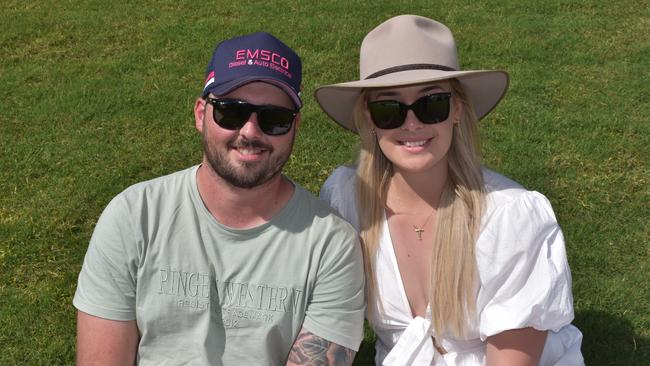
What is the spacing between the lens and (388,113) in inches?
125

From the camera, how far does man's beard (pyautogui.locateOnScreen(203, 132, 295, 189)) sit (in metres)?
2.94

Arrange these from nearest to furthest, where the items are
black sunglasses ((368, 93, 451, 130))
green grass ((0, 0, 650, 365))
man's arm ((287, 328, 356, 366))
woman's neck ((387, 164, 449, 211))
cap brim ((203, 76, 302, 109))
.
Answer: cap brim ((203, 76, 302, 109))
man's arm ((287, 328, 356, 366))
black sunglasses ((368, 93, 451, 130))
woman's neck ((387, 164, 449, 211))
green grass ((0, 0, 650, 365))

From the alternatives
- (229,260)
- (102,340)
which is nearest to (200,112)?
(229,260)

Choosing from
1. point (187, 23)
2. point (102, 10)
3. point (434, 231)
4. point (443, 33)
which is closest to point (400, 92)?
point (443, 33)

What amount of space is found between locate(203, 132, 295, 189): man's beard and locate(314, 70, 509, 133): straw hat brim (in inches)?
20.1

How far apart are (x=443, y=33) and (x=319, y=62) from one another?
438cm

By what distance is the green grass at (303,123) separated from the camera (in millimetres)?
4754

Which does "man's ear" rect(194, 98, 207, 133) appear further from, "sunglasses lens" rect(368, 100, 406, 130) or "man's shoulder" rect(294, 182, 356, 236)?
"sunglasses lens" rect(368, 100, 406, 130)

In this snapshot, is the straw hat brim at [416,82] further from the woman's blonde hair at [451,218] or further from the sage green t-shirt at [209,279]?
the sage green t-shirt at [209,279]

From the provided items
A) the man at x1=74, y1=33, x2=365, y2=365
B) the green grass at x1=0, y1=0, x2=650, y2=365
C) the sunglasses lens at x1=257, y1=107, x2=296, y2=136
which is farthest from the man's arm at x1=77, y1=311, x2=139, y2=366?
the green grass at x1=0, y1=0, x2=650, y2=365

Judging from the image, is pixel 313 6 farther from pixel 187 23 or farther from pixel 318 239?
pixel 318 239

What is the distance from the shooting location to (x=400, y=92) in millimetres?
3174

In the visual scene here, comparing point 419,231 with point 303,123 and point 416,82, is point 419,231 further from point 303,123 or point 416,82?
point 303,123

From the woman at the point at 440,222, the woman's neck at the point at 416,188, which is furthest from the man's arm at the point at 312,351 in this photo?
the woman's neck at the point at 416,188
